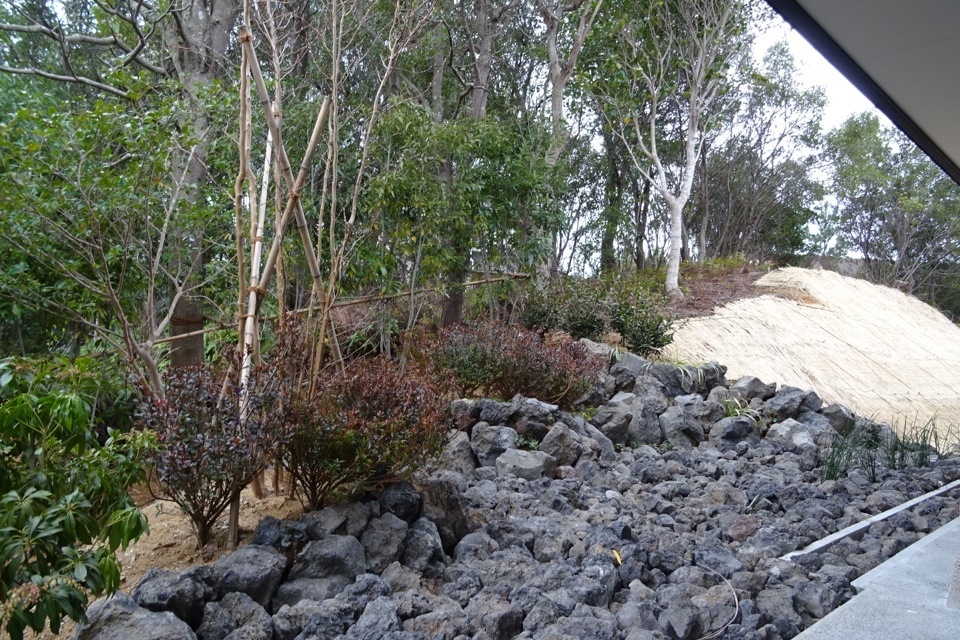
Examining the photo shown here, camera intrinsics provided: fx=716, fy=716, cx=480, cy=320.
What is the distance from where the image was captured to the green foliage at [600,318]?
846cm

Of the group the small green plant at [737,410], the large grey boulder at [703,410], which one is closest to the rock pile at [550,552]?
the large grey boulder at [703,410]

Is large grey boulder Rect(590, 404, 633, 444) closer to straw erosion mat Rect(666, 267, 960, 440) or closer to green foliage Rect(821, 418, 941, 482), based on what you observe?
green foliage Rect(821, 418, 941, 482)

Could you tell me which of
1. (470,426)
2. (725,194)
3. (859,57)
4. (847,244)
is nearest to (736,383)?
(470,426)

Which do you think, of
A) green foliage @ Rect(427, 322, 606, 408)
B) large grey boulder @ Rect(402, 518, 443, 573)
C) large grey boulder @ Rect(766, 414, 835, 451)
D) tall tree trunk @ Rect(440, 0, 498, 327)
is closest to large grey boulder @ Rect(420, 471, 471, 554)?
large grey boulder @ Rect(402, 518, 443, 573)

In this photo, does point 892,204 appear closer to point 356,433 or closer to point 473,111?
point 473,111

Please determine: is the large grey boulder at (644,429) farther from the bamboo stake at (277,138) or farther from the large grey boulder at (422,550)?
the bamboo stake at (277,138)

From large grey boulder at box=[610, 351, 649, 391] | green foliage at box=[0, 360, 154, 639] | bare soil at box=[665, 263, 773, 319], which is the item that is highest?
bare soil at box=[665, 263, 773, 319]

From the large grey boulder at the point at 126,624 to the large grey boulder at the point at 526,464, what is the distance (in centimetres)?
263

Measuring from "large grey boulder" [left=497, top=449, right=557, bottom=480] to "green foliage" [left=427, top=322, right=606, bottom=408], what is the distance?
1414 millimetres

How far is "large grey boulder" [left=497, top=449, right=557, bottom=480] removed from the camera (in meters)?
4.66

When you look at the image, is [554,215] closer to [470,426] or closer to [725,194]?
[470,426]

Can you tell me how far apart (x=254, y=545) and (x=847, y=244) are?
86.0 ft

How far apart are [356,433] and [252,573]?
0.70m

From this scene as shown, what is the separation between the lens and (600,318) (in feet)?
28.1
